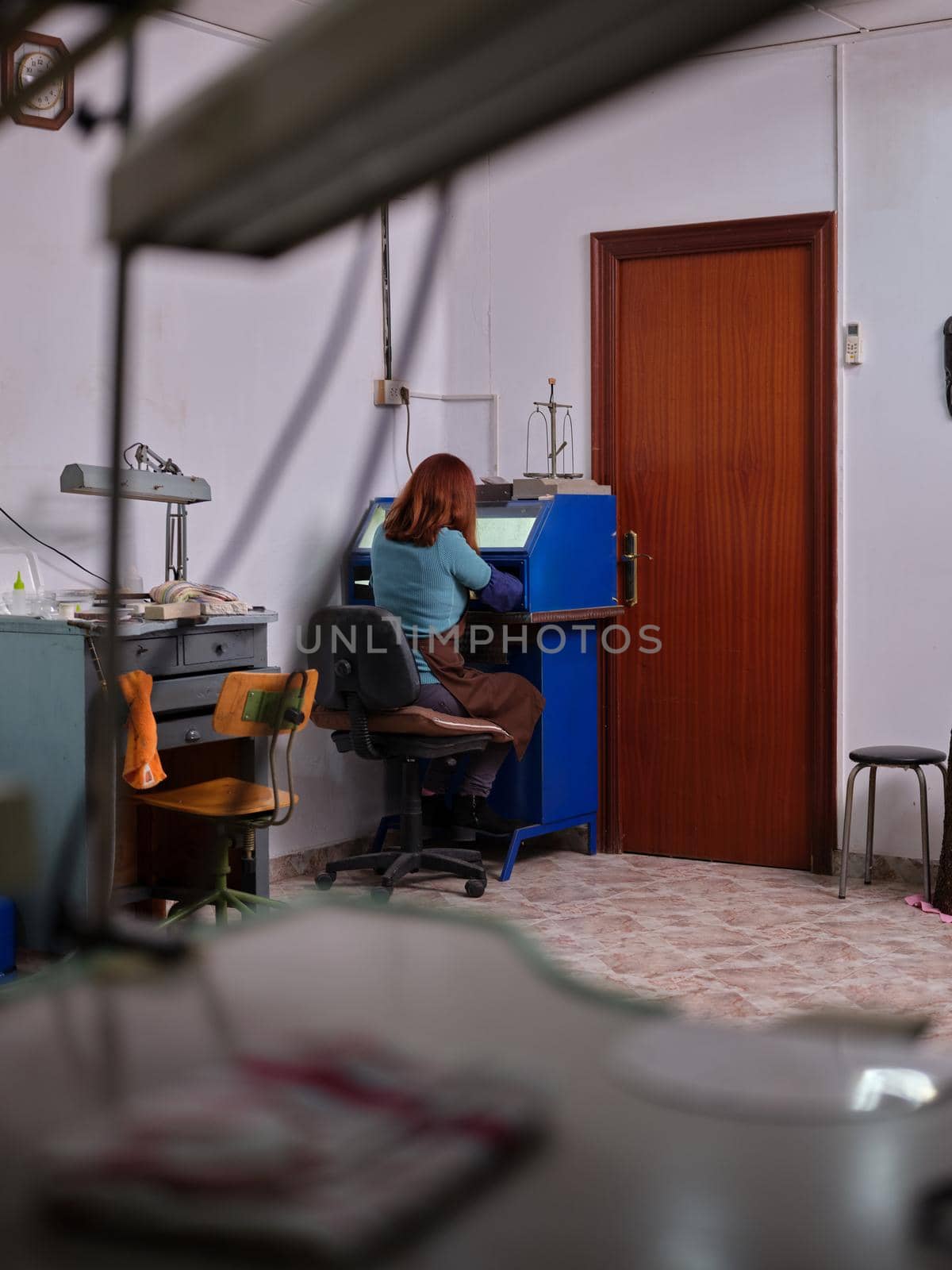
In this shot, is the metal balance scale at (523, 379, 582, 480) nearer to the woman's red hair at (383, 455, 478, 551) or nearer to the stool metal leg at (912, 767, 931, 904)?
the woman's red hair at (383, 455, 478, 551)

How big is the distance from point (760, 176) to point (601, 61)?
4520mm

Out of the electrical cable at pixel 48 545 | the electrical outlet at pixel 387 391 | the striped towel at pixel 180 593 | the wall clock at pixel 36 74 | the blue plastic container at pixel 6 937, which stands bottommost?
the blue plastic container at pixel 6 937

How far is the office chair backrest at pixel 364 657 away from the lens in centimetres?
418

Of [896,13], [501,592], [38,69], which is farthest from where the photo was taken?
[501,592]

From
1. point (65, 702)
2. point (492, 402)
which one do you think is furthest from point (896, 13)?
point (65, 702)

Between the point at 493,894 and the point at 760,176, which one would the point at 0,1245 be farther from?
the point at 760,176

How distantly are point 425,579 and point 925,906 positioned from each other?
182 cm

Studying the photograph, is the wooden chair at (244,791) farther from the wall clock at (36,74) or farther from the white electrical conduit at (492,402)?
the white electrical conduit at (492,402)

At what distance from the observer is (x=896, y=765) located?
437 centimetres

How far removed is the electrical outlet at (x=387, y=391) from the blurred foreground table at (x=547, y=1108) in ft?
13.8

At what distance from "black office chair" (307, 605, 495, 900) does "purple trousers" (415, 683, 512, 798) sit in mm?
65

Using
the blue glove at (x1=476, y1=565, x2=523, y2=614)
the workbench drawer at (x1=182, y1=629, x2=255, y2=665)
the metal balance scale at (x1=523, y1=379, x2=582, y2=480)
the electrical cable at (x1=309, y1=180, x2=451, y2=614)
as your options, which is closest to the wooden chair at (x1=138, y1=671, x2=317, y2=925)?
the workbench drawer at (x1=182, y1=629, x2=255, y2=665)

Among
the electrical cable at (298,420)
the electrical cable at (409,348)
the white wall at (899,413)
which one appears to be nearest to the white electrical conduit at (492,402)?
the electrical cable at (409,348)

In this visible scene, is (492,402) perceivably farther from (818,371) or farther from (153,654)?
(153,654)
